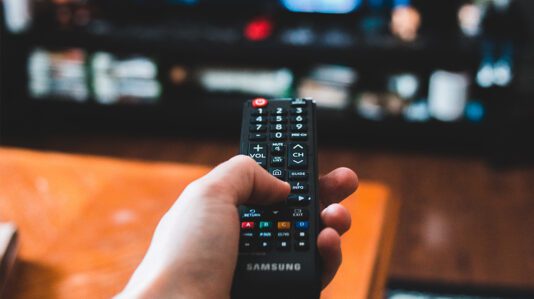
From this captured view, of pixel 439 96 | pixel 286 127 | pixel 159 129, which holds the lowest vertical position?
pixel 159 129

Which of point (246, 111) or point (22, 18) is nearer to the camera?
point (246, 111)

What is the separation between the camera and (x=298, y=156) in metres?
0.77

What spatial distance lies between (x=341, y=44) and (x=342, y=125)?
0.28m

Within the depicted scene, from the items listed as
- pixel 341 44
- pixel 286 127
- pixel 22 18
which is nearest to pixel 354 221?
pixel 286 127

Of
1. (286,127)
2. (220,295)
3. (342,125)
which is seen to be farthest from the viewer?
(342,125)

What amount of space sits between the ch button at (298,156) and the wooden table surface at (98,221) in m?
0.17

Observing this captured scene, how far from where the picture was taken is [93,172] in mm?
1127

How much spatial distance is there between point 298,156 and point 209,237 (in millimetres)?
172

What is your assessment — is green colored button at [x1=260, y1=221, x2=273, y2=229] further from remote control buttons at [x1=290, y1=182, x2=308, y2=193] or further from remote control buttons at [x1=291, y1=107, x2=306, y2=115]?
remote control buttons at [x1=291, y1=107, x2=306, y2=115]

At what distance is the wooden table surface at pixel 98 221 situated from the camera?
860mm

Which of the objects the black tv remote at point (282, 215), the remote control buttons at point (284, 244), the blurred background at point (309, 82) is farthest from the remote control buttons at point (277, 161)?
the blurred background at point (309, 82)

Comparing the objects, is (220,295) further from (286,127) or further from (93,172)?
(93,172)

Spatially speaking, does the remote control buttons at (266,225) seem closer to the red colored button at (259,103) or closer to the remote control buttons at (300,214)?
the remote control buttons at (300,214)

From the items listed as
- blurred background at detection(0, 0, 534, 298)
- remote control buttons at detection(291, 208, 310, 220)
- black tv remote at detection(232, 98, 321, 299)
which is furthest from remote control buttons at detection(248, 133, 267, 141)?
blurred background at detection(0, 0, 534, 298)
